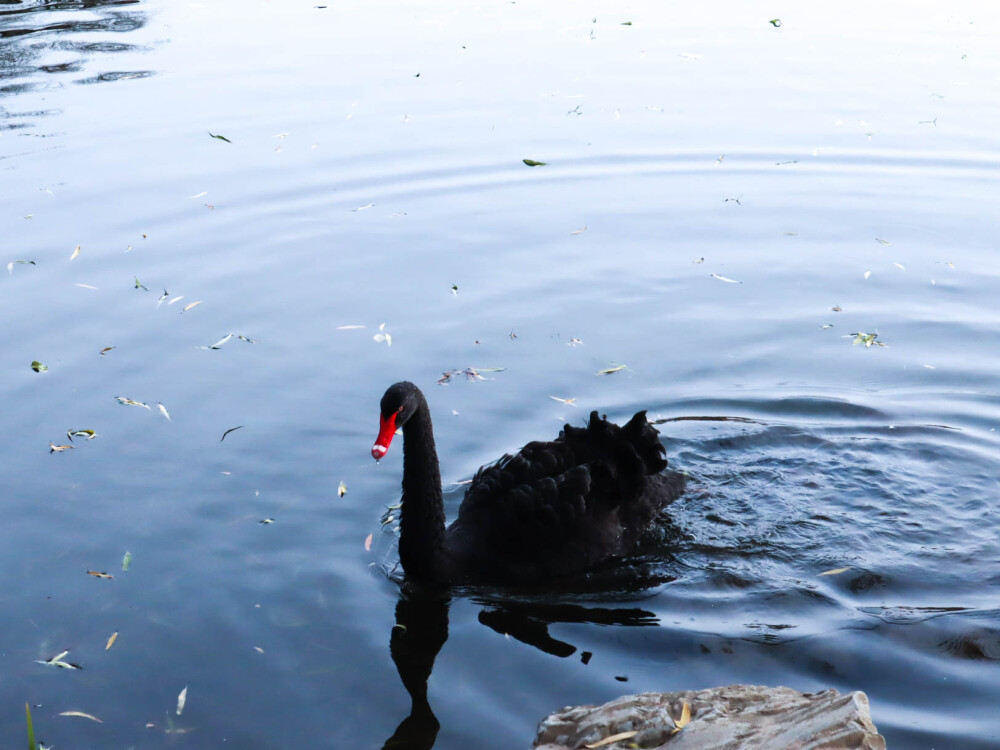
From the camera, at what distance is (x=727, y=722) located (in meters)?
3.93

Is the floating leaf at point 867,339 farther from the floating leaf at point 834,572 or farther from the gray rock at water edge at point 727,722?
the gray rock at water edge at point 727,722

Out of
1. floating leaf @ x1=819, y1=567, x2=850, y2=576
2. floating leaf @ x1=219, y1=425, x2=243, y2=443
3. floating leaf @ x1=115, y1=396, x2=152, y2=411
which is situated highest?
floating leaf @ x1=115, y1=396, x2=152, y2=411

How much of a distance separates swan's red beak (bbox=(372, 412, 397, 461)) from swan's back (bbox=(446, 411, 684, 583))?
869 mm

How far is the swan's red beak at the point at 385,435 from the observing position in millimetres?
5098

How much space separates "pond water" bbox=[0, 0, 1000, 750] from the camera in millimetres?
5055

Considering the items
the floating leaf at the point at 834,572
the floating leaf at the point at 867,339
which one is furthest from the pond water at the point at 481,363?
the floating leaf at the point at 867,339

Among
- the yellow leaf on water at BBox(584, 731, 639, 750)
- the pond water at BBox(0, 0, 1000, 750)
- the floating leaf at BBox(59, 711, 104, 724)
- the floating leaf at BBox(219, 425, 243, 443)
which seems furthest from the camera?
the floating leaf at BBox(219, 425, 243, 443)

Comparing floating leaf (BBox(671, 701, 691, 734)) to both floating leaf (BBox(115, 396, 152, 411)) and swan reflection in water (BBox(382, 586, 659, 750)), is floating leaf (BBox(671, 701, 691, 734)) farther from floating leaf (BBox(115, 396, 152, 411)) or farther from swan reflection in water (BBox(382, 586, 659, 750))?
floating leaf (BBox(115, 396, 152, 411))

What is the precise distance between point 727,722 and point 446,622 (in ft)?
6.41

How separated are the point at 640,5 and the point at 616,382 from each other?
532 inches

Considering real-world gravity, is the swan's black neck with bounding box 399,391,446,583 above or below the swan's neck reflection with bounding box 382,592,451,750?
above

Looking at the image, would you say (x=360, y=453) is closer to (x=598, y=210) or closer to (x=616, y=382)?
(x=616, y=382)

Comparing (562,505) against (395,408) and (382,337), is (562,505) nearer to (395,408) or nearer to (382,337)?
(395,408)

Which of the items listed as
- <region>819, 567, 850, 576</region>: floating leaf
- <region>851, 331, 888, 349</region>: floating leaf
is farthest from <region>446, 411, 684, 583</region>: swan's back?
<region>851, 331, 888, 349</region>: floating leaf
